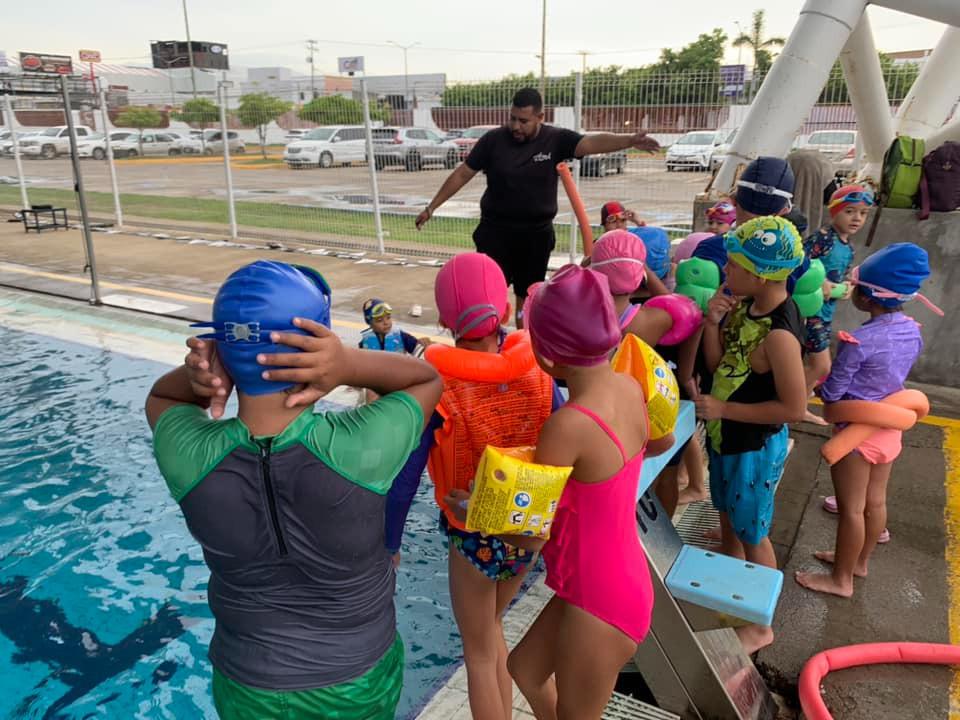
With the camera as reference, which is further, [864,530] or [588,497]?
[864,530]

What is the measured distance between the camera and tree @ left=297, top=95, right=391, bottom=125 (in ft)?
39.7

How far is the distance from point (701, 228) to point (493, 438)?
206 inches

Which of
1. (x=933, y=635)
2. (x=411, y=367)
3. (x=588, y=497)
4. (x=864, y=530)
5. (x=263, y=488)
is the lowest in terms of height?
(x=933, y=635)

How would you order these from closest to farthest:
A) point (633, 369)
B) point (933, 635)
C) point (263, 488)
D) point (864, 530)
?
point (263, 488) → point (633, 369) → point (933, 635) → point (864, 530)

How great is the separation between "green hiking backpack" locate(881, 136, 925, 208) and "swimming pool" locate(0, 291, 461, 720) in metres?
4.99

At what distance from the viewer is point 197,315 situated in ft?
27.6

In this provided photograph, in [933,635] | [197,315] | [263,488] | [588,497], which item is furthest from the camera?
[197,315]

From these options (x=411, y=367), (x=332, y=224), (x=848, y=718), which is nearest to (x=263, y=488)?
(x=411, y=367)

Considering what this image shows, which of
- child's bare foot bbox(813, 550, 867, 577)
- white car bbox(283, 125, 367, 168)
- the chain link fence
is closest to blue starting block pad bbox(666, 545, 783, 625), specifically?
child's bare foot bbox(813, 550, 867, 577)

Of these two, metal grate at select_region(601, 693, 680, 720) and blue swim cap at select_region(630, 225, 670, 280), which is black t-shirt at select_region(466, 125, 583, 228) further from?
metal grate at select_region(601, 693, 680, 720)

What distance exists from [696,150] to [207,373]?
1030 cm

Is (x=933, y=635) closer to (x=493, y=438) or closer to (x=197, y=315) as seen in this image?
(x=493, y=438)

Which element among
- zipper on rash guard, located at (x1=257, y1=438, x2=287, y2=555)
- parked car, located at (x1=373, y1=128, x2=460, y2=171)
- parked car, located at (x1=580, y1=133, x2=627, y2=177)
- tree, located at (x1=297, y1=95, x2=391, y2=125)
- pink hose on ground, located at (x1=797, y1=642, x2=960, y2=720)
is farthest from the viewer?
parked car, located at (x1=373, y1=128, x2=460, y2=171)

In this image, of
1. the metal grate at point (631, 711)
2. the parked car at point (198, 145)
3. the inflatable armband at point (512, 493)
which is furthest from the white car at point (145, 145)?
the inflatable armband at point (512, 493)
